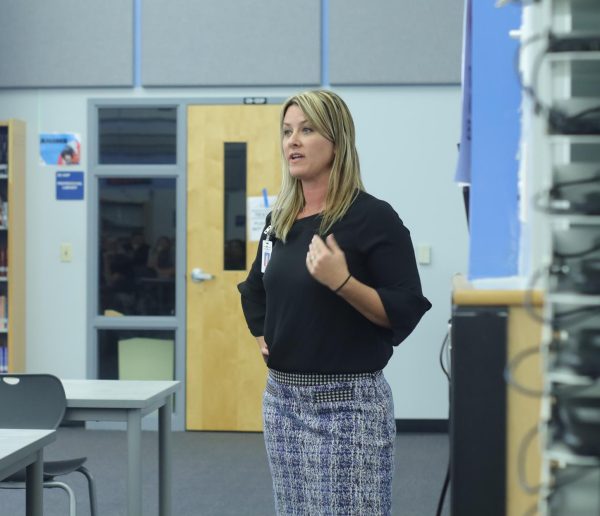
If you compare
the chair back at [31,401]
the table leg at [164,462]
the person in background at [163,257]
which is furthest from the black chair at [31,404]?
the person in background at [163,257]

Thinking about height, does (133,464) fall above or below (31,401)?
below

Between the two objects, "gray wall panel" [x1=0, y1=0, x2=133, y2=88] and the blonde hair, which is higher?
"gray wall panel" [x1=0, y1=0, x2=133, y2=88]

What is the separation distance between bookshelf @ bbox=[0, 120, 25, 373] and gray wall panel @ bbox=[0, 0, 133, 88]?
1.28ft

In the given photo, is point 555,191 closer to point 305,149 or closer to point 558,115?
point 558,115

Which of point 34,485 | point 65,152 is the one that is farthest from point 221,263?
point 34,485

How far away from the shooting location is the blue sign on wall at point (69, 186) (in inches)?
253

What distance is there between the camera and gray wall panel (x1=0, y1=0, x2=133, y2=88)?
21.1ft

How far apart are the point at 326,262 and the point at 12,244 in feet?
15.8

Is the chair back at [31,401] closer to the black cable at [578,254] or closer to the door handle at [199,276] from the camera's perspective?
the black cable at [578,254]

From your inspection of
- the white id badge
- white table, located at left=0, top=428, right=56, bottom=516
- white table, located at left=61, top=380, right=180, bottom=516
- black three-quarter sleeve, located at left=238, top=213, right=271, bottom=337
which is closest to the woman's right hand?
black three-quarter sleeve, located at left=238, top=213, right=271, bottom=337

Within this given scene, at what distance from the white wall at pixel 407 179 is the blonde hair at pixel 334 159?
412cm

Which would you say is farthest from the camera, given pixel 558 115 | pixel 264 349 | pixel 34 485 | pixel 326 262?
pixel 34 485

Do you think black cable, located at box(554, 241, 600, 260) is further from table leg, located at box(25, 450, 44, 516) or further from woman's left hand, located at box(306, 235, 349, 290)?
table leg, located at box(25, 450, 44, 516)

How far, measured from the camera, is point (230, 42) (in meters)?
6.37
